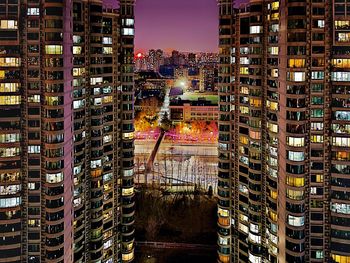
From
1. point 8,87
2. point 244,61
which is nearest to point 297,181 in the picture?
point 244,61

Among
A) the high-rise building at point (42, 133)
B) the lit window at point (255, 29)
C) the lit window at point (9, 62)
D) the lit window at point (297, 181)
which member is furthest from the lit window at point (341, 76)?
the lit window at point (9, 62)

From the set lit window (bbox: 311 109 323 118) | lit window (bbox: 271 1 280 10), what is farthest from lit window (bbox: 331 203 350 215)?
lit window (bbox: 271 1 280 10)

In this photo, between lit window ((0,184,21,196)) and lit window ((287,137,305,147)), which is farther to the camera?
lit window ((287,137,305,147))

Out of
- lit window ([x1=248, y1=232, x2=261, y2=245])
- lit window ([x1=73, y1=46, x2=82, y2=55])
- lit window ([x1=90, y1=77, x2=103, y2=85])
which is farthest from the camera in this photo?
lit window ([x1=90, y1=77, x2=103, y2=85])

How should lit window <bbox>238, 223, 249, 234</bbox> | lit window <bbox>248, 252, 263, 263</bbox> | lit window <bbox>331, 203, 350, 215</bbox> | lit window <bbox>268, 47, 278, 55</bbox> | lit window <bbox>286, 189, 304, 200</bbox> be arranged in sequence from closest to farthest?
lit window <bbox>331, 203, 350, 215</bbox>
lit window <bbox>286, 189, 304, 200</bbox>
lit window <bbox>268, 47, 278, 55</bbox>
lit window <bbox>248, 252, 263, 263</bbox>
lit window <bbox>238, 223, 249, 234</bbox>

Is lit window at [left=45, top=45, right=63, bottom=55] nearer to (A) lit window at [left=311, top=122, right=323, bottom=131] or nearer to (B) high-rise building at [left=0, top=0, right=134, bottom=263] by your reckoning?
(B) high-rise building at [left=0, top=0, right=134, bottom=263]

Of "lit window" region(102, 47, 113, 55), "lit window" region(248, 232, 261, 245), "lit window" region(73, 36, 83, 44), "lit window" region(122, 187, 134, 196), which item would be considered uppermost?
"lit window" region(73, 36, 83, 44)

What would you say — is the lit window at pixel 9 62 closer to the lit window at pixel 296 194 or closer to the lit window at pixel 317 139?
the lit window at pixel 296 194

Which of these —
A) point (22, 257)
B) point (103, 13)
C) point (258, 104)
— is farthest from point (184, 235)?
point (103, 13)

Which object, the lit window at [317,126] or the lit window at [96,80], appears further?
the lit window at [96,80]

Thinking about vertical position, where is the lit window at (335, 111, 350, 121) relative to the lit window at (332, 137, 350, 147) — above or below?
above

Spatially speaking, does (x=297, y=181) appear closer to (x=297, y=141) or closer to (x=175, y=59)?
(x=297, y=141)
